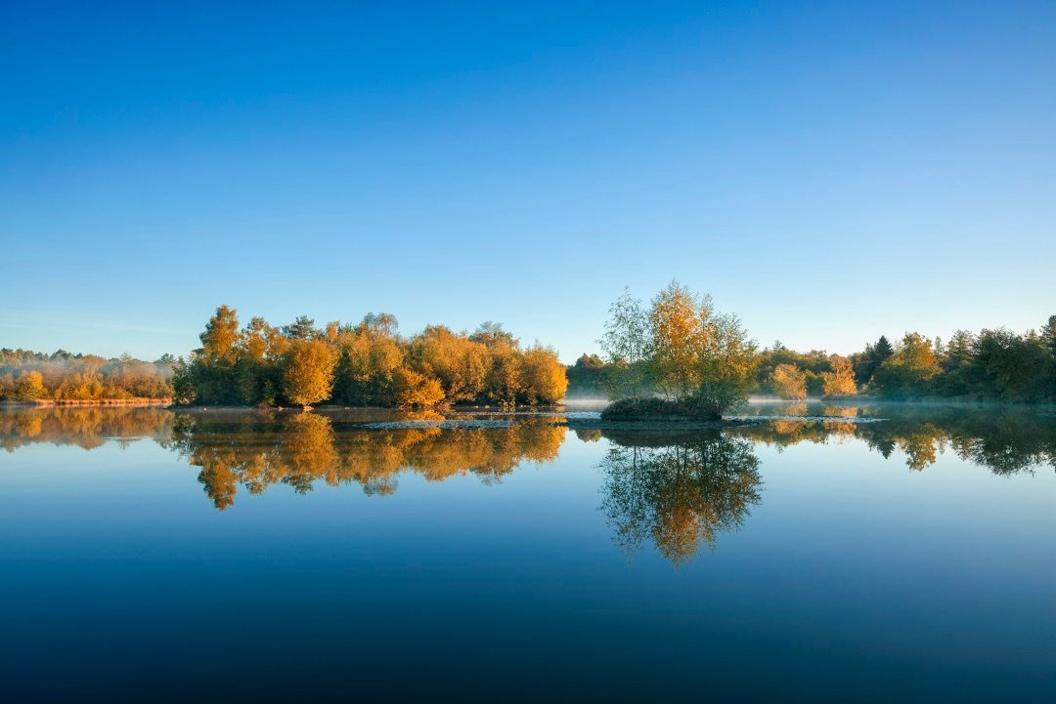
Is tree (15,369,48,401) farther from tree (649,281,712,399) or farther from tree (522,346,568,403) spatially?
tree (649,281,712,399)

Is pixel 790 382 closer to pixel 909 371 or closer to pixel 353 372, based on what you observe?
pixel 909 371

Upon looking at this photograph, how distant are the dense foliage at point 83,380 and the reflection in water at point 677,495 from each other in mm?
117509

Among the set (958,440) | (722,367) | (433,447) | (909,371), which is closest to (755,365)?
(722,367)

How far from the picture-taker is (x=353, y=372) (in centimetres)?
7756

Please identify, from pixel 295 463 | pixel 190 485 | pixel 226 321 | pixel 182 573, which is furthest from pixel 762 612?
pixel 226 321

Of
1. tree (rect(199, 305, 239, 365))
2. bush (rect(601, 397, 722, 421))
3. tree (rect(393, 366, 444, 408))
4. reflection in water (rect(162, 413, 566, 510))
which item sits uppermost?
tree (rect(199, 305, 239, 365))

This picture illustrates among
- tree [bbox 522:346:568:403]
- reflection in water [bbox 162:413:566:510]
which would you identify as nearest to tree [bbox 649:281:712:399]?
reflection in water [bbox 162:413:566:510]

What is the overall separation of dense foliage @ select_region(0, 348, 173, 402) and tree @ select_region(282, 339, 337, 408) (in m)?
57.5

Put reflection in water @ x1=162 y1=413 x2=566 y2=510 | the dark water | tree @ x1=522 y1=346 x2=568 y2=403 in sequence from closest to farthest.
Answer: the dark water
reflection in water @ x1=162 y1=413 x2=566 y2=510
tree @ x1=522 y1=346 x2=568 y2=403

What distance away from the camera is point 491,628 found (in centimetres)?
641

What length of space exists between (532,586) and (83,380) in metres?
135

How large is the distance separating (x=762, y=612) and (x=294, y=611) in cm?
505

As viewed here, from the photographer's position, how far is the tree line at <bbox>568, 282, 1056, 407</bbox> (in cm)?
3841

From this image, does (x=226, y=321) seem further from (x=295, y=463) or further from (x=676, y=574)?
(x=676, y=574)
